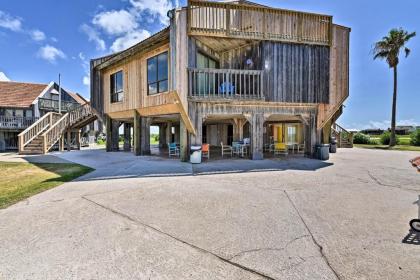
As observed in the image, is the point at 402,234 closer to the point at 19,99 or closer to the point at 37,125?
the point at 37,125

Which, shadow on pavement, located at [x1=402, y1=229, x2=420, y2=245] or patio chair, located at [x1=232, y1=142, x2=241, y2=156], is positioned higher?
patio chair, located at [x1=232, y1=142, x2=241, y2=156]

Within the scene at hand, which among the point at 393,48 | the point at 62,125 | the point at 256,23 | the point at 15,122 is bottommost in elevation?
the point at 62,125

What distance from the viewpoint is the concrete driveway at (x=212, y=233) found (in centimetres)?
240

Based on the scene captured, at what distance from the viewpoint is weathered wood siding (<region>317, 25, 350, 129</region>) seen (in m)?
12.0

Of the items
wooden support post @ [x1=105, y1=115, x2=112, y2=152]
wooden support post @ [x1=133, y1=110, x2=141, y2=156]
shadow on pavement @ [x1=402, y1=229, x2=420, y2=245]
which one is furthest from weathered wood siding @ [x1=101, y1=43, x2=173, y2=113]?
shadow on pavement @ [x1=402, y1=229, x2=420, y2=245]

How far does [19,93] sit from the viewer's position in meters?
25.2

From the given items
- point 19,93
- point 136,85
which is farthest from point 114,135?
point 19,93

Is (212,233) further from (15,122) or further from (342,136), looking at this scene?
(15,122)

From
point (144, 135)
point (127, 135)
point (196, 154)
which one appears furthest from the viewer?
point (127, 135)

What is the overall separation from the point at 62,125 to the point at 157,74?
1197 cm

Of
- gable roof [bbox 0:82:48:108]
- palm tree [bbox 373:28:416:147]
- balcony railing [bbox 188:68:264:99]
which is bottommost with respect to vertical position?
balcony railing [bbox 188:68:264:99]

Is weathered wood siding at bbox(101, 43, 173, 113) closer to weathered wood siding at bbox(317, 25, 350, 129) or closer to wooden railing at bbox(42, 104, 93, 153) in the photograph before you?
wooden railing at bbox(42, 104, 93, 153)

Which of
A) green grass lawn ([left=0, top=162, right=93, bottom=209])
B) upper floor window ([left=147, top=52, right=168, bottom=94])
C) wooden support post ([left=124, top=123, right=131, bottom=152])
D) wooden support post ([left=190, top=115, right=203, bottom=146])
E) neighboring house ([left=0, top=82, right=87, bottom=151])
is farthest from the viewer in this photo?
neighboring house ([left=0, top=82, right=87, bottom=151])

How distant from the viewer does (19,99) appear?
2445cm
